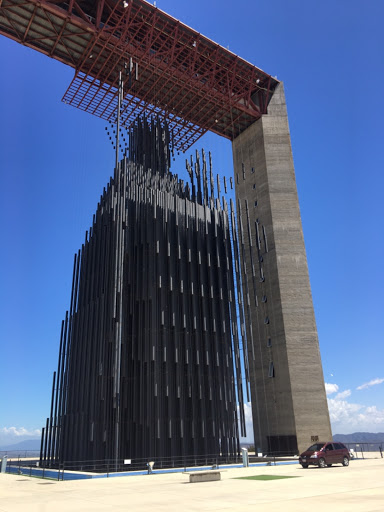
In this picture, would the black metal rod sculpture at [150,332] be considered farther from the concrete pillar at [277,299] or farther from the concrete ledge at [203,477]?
the concrete ledge at [203,477]

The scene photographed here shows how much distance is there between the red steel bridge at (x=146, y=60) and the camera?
129 feet

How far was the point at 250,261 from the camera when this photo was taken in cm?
4516

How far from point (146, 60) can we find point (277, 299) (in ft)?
88.0

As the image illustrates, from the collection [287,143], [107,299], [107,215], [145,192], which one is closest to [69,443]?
[107,299]

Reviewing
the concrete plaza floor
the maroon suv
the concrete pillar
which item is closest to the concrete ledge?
the concrete plaza floor

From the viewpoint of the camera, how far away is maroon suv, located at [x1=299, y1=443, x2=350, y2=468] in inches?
997

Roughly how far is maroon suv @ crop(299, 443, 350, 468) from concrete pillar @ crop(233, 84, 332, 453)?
943cm

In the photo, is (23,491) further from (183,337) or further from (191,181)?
(191,181)

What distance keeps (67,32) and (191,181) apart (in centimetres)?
1831

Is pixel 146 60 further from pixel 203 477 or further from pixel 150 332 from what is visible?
pixel 203 477

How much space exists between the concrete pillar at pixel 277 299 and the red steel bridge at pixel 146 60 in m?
4.25

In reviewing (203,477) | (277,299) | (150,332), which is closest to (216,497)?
(203,477)

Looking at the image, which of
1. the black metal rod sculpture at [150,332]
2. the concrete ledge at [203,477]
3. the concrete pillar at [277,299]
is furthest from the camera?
the concrete pillar at [277,299]

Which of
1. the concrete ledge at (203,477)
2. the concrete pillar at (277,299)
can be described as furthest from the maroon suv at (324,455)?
the concrete pillar at (277,299)
